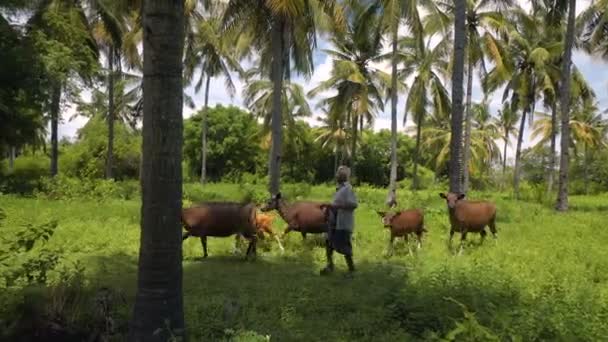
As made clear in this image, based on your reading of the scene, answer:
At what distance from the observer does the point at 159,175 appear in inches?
213

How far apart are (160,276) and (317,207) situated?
6547 mm

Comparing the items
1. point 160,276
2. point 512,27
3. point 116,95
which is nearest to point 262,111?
point 116,95

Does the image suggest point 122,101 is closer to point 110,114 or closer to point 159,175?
point 110,114

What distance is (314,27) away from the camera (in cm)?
1820

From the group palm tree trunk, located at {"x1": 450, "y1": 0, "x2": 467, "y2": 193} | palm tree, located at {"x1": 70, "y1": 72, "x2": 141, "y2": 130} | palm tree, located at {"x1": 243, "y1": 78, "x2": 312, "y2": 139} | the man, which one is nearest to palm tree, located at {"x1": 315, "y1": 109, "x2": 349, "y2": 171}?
palm tree, located at {"x1": 243, "y1": 78, "x2": 312, "y2": 139}

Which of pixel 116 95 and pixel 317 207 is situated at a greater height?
pixel 116 95

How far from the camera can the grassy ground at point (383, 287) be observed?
5.77m

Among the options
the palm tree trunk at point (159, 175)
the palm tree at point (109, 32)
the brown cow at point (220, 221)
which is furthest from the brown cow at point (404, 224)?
the palm tree at point (109, 32)

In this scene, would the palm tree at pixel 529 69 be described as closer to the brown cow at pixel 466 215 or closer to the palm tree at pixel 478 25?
the palm tree at pixel 478 25

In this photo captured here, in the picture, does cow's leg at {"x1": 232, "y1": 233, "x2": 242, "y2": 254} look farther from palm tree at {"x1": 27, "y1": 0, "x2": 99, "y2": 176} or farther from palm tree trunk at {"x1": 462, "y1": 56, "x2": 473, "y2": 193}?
palm tree trunk at {"x1": 462, "y1": 56, "x2": 473, "y2": 193}

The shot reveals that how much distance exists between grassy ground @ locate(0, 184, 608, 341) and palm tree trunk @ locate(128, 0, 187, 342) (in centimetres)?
75

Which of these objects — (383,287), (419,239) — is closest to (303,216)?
(419,239)

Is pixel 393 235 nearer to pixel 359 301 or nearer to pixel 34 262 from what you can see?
pixel 359 301

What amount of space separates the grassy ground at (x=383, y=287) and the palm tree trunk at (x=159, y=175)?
2.46 ft
